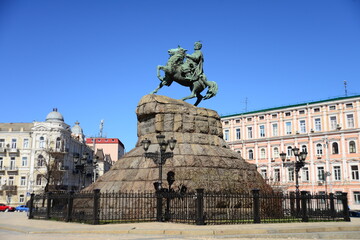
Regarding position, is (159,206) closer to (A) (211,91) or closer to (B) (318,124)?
(A) (211,91)

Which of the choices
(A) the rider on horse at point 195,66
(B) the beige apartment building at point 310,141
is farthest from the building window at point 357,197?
(A) the rider on horse at point 195,66

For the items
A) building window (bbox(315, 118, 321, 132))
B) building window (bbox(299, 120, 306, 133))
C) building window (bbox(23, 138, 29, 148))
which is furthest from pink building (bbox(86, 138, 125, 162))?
building window (bbox(315, 118, 321, 132))

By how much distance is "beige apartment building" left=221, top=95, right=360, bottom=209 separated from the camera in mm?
47469

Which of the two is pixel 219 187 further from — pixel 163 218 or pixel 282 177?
pixel 282 177

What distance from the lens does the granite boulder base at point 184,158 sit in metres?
17.2

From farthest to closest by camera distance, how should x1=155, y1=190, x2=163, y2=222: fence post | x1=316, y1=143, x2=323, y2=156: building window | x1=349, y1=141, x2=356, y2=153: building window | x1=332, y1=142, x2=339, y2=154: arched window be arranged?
x1=316, y1=143, x2=323, y2=156: building window → x1=332, y1=142, x2=339, y2=154: arched window → x1=349, y1=141, x2=356, y2=153: building window → x1=155, y1=190, x2=163, y2=222: fence post

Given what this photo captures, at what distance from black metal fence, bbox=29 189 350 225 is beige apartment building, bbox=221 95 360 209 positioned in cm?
2776

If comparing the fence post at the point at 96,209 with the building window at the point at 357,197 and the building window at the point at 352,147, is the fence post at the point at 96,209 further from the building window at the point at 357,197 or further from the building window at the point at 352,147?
the building window at the point at 352,147

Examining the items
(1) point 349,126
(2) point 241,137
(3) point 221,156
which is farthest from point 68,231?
(2) point 241,137

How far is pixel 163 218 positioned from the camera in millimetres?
14875

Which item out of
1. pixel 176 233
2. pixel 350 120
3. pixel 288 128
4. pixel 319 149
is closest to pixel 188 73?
pixel 176 233

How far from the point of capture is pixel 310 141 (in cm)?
5153

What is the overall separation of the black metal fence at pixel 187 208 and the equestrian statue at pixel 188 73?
755 cm

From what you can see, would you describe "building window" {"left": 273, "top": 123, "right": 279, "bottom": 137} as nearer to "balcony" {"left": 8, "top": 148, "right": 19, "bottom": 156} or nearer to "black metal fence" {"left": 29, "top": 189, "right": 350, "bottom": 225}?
"balcony" {"left": 8, "top": 148, "right": 19, "bottom": 156}
